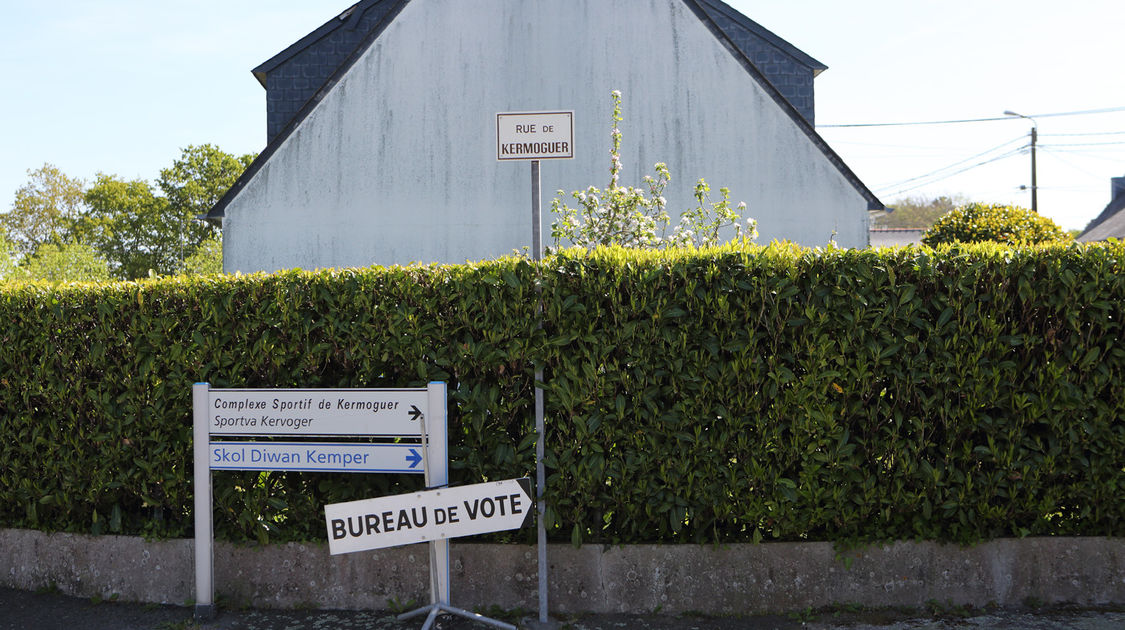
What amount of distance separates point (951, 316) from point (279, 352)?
374 cm

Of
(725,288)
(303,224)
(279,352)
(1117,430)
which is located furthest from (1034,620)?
(303,224)

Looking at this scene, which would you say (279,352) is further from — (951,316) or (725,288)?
(951,316)

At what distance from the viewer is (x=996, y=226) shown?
18.1 metres

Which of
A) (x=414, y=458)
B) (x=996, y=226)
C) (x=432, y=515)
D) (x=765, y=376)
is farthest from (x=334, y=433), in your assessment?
(x=996, y=226)

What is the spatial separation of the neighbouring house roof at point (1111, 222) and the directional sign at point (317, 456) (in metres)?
35.6

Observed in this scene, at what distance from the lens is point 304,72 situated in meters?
16.5

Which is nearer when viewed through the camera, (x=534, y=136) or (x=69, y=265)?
(x=534, y=136)

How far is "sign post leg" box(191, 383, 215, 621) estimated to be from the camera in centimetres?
481

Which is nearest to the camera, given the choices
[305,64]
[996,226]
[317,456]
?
[317,456]

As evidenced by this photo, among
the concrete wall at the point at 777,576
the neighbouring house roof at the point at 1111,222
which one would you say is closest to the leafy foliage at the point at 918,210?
the neighbouring house roof at the point at 1111,222

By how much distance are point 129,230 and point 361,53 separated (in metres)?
56.0

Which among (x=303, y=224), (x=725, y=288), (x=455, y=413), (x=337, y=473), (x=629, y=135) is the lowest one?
(x=337, y=473)

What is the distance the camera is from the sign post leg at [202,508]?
4812 mm

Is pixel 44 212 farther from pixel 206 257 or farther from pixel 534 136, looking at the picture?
pixel 534 136
